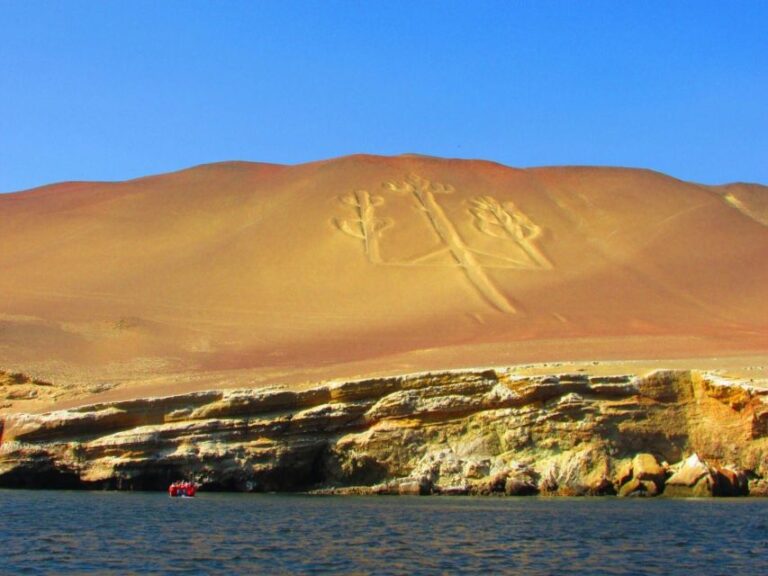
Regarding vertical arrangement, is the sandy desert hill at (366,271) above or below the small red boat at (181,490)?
above

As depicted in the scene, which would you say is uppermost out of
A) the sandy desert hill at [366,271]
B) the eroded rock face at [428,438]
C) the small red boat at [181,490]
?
the sandy desert hill at [366,271]

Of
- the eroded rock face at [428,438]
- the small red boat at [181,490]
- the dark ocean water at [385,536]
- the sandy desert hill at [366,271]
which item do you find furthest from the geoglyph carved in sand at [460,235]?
the dark ocean water at [385,536]

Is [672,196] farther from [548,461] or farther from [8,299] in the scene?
[548,461]

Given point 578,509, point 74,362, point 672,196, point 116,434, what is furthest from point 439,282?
point 578,509

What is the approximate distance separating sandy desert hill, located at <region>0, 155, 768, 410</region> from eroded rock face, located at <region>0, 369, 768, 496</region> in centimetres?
642

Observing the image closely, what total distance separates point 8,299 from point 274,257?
47.8 ft

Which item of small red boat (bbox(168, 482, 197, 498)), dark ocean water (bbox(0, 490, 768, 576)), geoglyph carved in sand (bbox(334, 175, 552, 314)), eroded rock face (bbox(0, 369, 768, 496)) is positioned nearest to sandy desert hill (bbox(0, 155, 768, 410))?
geoglyph carved in sand (bbox(334, 175, 552, 314))

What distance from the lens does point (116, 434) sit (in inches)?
1174

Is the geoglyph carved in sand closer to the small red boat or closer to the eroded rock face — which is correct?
the eroded rock face

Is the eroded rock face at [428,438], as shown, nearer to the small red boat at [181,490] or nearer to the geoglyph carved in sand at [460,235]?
the small red boat at [181,490]

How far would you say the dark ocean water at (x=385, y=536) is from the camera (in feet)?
52.3

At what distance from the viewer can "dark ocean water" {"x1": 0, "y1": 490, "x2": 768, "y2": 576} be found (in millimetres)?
15953

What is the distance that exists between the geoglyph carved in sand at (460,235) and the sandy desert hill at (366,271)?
0.55ft

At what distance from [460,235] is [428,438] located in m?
37.0
